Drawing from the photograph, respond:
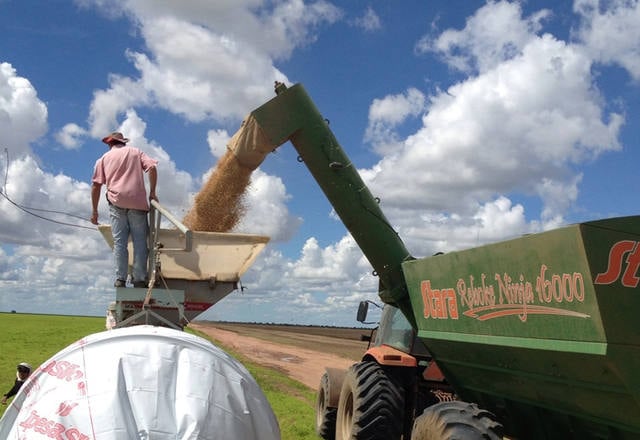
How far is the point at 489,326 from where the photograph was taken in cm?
488

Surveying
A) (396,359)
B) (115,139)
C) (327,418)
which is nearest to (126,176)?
(115,139)

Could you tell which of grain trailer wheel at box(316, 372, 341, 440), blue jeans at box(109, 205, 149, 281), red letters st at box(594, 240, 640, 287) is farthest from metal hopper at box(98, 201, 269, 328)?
red letters st at box(594, 240, 640, 287)

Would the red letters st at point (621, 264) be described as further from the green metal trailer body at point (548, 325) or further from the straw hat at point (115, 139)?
the straw hat at point (115, 139)

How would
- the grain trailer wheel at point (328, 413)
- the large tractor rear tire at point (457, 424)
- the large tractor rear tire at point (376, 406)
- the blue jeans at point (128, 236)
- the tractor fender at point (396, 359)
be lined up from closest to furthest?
the large tractor rear tire at point (457, 424), the blue jeans at point (128, 236), the large tractor rear tire at point (376, 406), the tractor fender at point (396, 359), the grain trailer wheel at point (328, 413)

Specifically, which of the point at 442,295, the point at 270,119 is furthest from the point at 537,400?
the point at 270,119

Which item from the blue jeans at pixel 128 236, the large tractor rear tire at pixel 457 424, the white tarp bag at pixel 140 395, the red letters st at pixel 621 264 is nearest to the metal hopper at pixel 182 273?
the blue jeans at pixel 128 236

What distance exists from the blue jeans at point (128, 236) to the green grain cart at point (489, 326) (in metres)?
1.82

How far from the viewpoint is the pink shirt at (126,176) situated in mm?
6699

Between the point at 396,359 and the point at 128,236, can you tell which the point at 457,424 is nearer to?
the point at 396,359

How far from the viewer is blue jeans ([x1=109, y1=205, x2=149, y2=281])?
666 cm

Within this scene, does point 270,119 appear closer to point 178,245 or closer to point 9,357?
point 178,245

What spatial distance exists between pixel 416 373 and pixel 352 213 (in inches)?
75.4

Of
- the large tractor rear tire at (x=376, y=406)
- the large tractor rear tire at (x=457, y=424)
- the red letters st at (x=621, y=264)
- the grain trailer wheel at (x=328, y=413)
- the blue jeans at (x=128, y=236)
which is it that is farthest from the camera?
the grain trailer wheel at (x=328, y=413)

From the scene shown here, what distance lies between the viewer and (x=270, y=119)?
8.12m
